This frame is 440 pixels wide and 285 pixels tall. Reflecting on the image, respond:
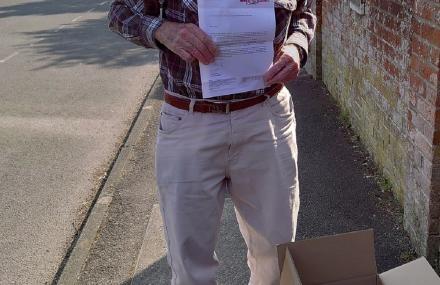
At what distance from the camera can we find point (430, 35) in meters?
3.14

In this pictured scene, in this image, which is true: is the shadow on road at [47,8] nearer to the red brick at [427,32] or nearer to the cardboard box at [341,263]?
the red brick at [427,32]

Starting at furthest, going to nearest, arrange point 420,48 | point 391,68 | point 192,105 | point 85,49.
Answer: point 85,49, point 391,68, point 420,48, point 192,105

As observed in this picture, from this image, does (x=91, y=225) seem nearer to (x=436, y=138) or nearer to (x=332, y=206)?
(x=332, y=206)

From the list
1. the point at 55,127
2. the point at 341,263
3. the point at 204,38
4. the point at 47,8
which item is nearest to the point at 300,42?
the point at 204,38

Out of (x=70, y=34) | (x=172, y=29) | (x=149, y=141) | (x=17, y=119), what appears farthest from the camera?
(x=70, y=34)

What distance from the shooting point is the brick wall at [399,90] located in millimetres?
3248

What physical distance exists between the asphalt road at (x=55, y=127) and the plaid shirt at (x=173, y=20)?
2047 mm

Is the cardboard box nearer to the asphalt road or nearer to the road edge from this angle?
the road edge

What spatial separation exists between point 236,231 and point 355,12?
7.55 ft

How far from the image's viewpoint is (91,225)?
14.6ft

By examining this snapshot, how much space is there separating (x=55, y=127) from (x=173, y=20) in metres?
4.86

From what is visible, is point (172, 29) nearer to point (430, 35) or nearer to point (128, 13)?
point (128, 13)

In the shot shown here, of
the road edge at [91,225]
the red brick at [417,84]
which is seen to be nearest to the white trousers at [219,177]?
the red brick at [417,84]

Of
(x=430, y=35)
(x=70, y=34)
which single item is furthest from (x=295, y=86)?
(x=70, y=34)
